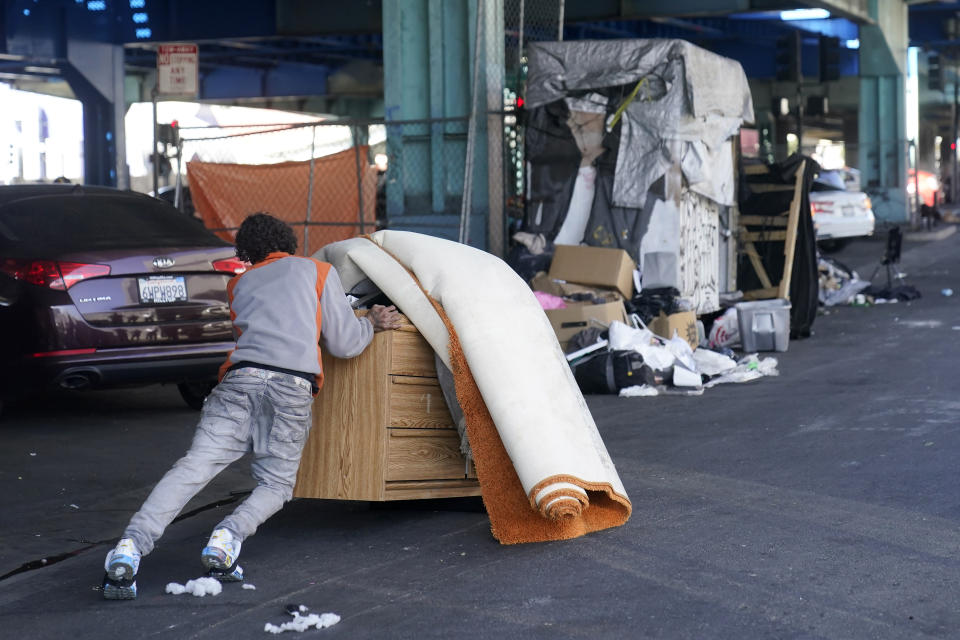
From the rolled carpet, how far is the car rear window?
11.2 ft

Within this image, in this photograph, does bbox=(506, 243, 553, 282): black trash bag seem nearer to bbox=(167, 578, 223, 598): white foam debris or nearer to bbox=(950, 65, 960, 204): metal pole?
bbox=(167, 578, 223, 598): white foam debris

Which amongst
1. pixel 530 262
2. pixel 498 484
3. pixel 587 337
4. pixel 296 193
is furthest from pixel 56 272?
pixel 296 193

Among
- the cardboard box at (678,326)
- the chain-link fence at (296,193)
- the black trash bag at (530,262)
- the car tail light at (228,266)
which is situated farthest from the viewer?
the chain-link fence at (296,193)

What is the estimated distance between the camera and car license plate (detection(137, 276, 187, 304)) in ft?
28.3

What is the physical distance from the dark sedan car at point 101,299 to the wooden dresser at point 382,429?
2.98m

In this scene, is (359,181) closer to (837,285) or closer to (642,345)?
(642,345)

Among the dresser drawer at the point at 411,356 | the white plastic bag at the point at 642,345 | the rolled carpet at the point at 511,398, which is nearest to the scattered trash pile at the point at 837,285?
the white plastic bag at the point at 642,345

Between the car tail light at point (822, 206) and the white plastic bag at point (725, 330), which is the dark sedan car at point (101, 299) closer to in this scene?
the white plastic bag at point (725, 330)

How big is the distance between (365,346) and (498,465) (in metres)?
0.80

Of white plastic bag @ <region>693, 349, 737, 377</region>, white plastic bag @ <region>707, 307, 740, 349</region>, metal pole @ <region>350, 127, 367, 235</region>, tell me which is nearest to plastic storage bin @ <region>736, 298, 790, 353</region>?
white plastic bag @ <region>707, 307, 740, 349</region>

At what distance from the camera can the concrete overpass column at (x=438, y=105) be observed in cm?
1391

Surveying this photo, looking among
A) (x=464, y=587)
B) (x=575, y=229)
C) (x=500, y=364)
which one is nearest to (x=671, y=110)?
(x=575, y=229)

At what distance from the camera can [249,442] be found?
17.8 ft

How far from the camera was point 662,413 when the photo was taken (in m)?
9.38
